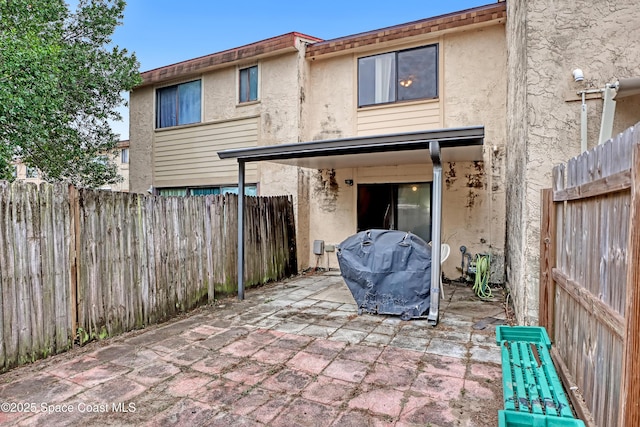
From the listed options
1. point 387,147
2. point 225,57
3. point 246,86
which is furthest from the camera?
point 246,86

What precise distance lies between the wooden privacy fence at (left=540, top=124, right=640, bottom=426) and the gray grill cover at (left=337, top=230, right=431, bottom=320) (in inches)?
77.2

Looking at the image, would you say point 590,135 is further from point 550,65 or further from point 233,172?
point 233,172

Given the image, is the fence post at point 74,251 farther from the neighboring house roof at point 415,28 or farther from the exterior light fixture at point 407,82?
the exterior light fixture at point 407,82

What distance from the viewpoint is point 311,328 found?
4.71 metres

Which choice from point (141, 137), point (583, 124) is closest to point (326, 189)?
point (583, 124)

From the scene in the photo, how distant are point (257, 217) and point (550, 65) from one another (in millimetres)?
5186

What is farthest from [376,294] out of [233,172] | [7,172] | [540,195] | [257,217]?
[7,172]

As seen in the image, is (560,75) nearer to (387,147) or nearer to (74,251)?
(387,147)

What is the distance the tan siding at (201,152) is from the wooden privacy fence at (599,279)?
7056 millimetres

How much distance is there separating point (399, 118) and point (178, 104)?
6073mm

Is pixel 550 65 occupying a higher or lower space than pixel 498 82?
lower

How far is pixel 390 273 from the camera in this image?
17.1 ft

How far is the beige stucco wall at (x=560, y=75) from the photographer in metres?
3.67

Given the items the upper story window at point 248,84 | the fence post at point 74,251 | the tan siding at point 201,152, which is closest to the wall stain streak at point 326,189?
the tan siding at point 201,152
